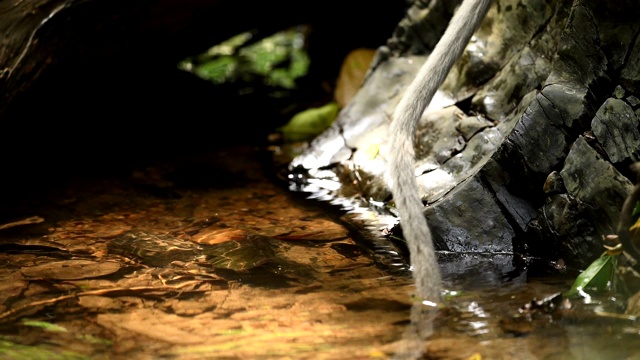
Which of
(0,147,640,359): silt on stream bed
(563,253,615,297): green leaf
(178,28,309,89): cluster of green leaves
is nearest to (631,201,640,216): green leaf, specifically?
(563,253,615,297): green leaf

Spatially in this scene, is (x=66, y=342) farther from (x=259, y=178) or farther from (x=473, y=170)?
(x=259, y=178)

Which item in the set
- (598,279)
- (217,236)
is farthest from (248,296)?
(598,279)

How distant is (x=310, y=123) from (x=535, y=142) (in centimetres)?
341

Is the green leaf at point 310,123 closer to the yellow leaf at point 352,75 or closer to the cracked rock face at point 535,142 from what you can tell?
the yellow leaf at point 352,75

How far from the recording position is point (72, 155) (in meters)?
6.11

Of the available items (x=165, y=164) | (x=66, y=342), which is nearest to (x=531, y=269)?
(x=66, y=342)

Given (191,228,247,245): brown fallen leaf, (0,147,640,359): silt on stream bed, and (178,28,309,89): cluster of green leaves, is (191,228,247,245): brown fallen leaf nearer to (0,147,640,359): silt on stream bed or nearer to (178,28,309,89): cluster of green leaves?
(0,147,640,359): silt on stream bed

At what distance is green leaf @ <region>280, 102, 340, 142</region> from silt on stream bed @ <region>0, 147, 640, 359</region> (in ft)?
6.82

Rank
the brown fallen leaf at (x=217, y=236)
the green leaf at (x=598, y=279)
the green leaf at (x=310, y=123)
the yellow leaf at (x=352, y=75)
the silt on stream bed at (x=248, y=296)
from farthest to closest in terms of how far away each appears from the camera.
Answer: the yellow leaf at (x=352, y=75)
the green leaf at (x=310, y=123)
the brown fallen leaf at (x=217, y=236)
the green leaf at (x=598, y=279)
the silt on stream bed at (x=248, y=296)

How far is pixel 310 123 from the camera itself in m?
6.95

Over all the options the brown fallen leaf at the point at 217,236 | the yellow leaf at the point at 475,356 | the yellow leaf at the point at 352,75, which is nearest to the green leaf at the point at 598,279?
the yellow leaf at the point at 475,356

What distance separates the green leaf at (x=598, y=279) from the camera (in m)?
3.20

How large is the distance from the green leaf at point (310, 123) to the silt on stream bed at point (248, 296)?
6.82 ft

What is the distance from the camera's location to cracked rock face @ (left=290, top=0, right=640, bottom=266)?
3619 millimetres
